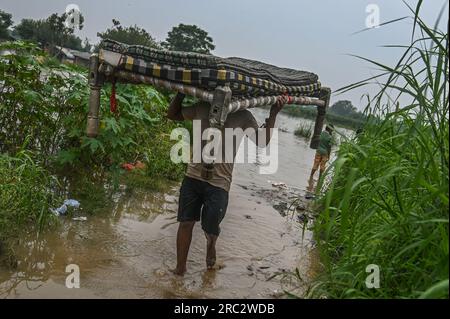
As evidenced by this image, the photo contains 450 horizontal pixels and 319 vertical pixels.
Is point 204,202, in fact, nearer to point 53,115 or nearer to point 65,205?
point 65,205

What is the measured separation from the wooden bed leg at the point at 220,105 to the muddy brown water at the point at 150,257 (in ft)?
3.87

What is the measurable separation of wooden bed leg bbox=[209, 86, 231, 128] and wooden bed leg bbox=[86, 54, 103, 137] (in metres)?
1.05

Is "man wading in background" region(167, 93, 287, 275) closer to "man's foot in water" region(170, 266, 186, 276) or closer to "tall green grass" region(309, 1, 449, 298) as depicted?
"man's foot in water" region(170, 266, 186, 276)

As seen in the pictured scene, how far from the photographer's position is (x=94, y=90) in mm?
3475

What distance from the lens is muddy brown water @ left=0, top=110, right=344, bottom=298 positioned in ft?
11.0

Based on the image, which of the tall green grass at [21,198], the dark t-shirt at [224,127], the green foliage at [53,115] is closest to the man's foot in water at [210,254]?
the dark t-shirt at [224,127]

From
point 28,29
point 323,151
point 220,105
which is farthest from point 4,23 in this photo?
point 220,105

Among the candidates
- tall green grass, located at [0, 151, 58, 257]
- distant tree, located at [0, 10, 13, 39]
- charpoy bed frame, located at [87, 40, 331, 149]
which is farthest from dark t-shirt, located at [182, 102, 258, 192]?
distant tree, located at [0, 10, 13, 39]

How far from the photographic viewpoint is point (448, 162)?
2.04m

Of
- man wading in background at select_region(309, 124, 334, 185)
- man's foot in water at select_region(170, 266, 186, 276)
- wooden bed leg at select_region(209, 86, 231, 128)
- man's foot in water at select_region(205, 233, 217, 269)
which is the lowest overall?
man's foot in water at select_region(170, 266, 186, 276)

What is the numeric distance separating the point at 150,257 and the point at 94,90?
166 cm

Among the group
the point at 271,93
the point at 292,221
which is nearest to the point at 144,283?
the point at 271,93
